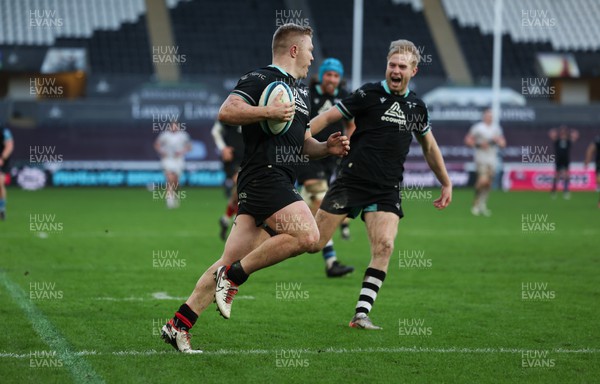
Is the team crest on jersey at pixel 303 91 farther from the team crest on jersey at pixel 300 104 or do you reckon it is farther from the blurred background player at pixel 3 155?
the blurred background player at pixel 3 155

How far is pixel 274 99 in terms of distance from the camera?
646 centimetres

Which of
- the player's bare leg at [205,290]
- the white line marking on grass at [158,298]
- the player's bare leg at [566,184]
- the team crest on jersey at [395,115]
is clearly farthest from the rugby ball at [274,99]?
the player's bare leg at [566,184]

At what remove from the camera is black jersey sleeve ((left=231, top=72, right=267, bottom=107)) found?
255 inches

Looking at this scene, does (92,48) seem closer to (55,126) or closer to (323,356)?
(55,126)

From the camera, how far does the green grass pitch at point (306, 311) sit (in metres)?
6.27

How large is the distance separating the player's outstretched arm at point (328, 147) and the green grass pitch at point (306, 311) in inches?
54.6

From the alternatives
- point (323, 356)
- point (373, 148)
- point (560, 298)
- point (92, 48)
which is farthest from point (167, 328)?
point (92, 48)

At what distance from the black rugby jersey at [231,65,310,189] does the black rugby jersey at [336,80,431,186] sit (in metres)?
1.55

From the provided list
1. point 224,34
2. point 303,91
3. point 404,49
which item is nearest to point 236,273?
point 303,91

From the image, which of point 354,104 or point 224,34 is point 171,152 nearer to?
point 224,34

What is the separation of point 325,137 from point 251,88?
559 centimetres

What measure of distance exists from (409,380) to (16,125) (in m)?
27.6

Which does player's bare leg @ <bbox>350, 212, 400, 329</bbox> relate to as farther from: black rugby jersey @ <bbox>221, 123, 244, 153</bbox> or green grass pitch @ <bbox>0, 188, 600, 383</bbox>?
black rugby jersey @ <bbox>221, 123, 244, 153</bbox>

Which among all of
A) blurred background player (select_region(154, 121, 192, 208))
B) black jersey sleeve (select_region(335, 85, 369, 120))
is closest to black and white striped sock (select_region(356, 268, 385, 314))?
black jersey sleeve (select_region(335, 85, 369, 120))
